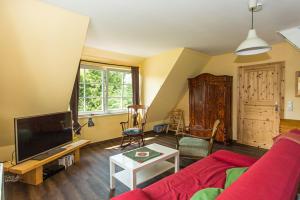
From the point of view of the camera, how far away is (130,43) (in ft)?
11.5

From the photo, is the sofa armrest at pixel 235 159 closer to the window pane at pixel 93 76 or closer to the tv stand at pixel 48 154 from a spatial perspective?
the tv stand at pixel 48 154

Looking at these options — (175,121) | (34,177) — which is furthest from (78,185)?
(175,121)

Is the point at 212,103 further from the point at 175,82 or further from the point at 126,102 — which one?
the point at 126,102

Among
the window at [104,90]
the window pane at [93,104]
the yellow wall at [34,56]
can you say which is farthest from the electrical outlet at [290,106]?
the window pane at [93,104]

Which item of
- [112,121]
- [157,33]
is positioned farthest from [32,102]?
[157,33]

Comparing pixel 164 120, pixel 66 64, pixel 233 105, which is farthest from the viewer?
pixel 164 120

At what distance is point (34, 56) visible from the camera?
229 cm

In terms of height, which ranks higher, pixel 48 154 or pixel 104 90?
pixel 104 90

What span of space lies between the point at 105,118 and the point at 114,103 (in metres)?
0.53

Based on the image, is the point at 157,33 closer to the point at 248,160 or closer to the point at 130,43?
the point at 130,43

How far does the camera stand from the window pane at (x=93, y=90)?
13.8 ft

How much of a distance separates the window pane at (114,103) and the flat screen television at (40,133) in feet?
4.92

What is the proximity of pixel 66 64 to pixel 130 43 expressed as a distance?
1.38 meters

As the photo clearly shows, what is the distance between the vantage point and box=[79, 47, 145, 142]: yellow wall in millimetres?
3980
